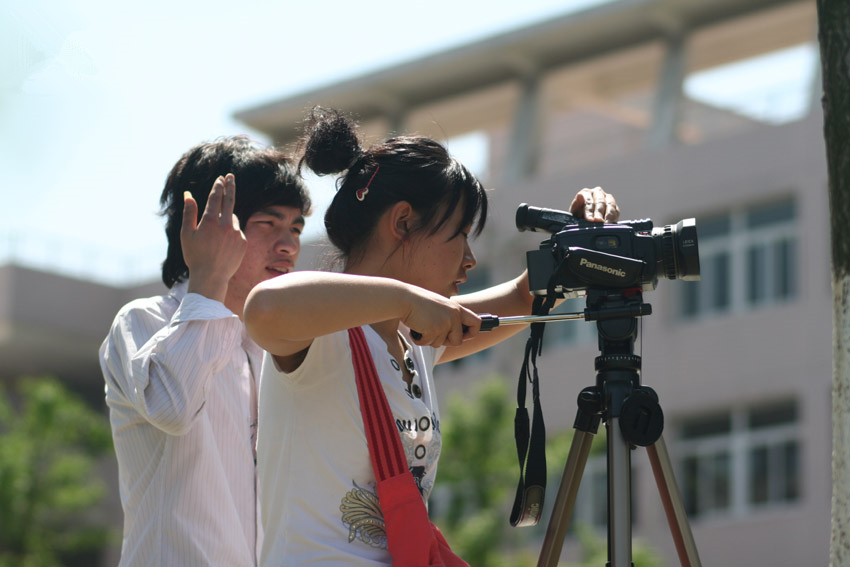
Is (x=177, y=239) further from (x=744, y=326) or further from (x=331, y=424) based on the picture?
(x=744, y=326)

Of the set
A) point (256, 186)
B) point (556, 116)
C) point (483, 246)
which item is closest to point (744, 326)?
point (483, 246)

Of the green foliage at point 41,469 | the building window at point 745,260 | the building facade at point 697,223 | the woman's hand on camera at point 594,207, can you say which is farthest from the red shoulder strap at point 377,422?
the green foliage at point 41,469

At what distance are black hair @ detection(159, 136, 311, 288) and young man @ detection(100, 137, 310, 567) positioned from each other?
0.07 m

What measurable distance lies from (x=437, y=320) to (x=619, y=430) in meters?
0.43

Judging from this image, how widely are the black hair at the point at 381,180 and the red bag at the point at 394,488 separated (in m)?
0.32

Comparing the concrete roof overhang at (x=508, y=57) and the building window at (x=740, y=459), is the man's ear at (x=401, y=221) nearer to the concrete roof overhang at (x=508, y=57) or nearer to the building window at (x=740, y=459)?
the building window at (x=740, y=459)

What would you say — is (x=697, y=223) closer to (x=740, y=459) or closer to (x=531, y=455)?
(x=740, y=459)

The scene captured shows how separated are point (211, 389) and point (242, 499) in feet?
0.89

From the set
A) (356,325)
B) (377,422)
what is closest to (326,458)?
(377,422)

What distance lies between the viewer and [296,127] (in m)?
3.19

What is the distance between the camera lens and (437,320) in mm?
2508

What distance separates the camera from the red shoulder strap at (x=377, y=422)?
2.57 metres

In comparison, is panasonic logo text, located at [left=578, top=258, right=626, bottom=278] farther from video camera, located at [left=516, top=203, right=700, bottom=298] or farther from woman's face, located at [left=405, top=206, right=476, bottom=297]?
woman's face, located at [left=405, top=206, right=476, bottom=297]

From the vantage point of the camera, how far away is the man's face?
337 cm
